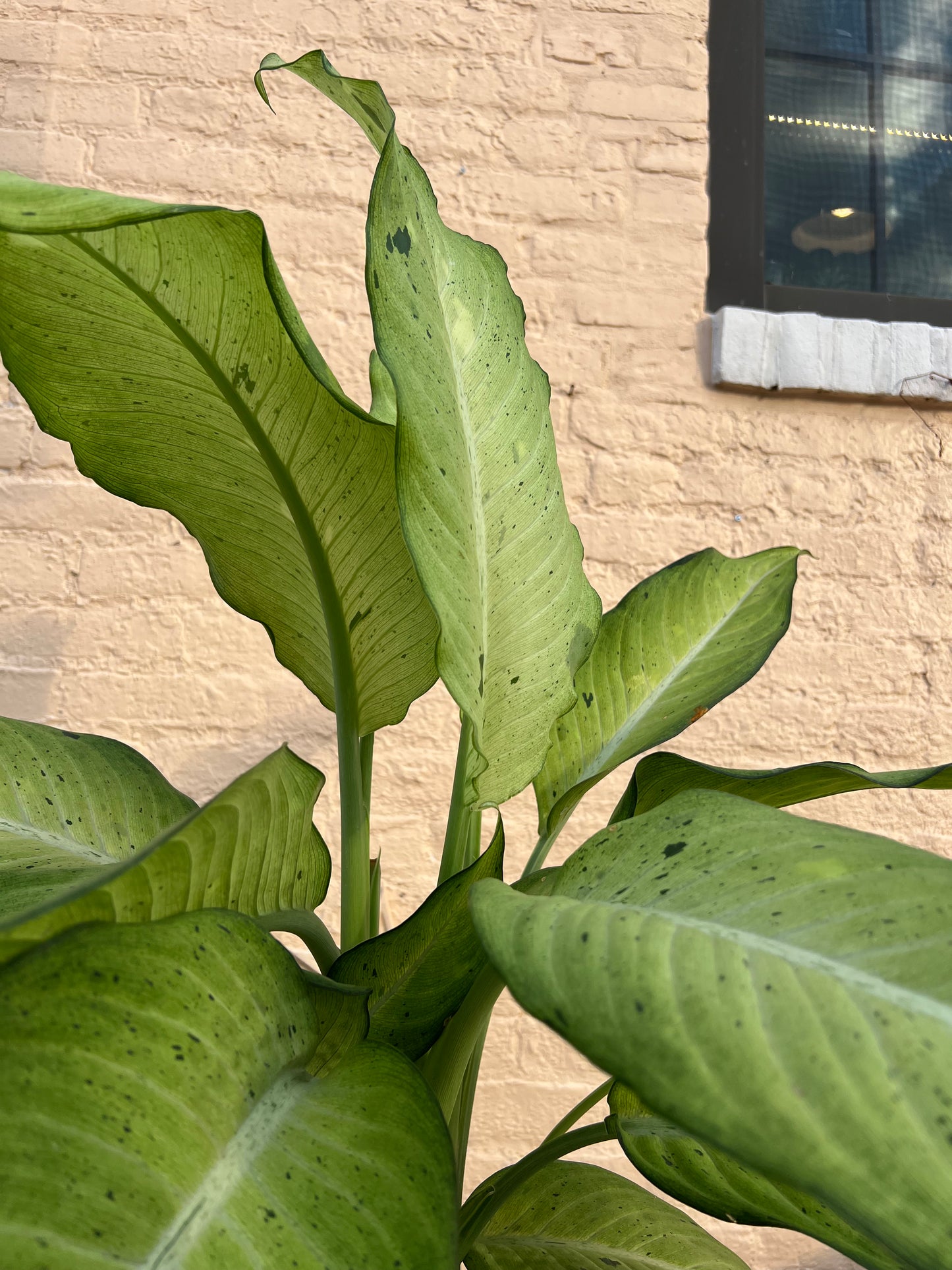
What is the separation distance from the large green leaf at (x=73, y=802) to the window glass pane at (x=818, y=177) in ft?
4.03

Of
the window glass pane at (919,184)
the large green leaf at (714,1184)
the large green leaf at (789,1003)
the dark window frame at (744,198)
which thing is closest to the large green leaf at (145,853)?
the large green leaf at (789,1003)

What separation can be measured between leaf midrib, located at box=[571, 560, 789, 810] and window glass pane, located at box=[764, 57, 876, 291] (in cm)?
92

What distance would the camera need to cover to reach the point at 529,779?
49cm

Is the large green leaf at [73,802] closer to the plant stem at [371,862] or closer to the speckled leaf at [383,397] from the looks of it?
the plant stem at [371,862]

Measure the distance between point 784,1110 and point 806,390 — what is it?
4.00 feet

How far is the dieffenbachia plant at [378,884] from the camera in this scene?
0.86ft

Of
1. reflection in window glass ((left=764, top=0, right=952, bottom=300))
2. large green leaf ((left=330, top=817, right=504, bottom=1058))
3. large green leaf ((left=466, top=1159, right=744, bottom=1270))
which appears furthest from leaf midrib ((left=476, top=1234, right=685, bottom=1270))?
reflection in window glass ((left=764, top=0, right=952, bottom=300))

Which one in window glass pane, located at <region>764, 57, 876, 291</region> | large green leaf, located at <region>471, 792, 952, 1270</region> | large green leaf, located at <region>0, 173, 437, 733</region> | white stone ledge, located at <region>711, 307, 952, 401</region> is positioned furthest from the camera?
window glass pane, located at <region>764, 57, 876, 291</region>

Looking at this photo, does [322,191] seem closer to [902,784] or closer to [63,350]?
[63,350]

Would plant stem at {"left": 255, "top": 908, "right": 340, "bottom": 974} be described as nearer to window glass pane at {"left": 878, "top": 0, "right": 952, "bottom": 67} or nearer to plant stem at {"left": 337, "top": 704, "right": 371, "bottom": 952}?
plant stem at {"left": 337, "top": 704, "right": 371, "bottom": 952}

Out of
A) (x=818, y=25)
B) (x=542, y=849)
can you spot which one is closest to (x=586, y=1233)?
(x=542, y=849)

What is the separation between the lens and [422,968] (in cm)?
44

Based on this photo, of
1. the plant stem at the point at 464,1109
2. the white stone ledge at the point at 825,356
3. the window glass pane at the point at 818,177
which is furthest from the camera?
the window glass pane at the point at 818,177

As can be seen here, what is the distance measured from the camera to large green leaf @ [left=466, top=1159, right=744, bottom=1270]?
20.5 inches
